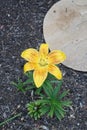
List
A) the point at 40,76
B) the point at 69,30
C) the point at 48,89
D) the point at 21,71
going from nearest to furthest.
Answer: the point at 40,76, the point at 48,89, the point at 21,71, the point at 69,30

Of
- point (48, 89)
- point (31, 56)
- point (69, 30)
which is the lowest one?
point (48, 89)

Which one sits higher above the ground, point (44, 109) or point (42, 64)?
point (42, 64)

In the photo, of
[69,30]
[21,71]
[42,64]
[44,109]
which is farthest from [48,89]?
[69,30]

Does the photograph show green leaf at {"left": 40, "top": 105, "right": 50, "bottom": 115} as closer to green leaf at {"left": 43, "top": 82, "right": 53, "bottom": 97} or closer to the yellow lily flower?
green leaf at {"left": 43, "top": 82, "right": 53, "bottom": 97}

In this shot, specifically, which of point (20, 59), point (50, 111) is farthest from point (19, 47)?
point (50, 111)

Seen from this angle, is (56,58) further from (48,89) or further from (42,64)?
(48,89)

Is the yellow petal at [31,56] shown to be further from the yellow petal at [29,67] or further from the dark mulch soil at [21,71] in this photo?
the dark mulch soil at [21,71]

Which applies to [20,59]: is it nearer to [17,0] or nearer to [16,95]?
[16,95]

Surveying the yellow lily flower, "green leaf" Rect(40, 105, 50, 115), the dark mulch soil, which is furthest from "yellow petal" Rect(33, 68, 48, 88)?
the dark mulch soil
